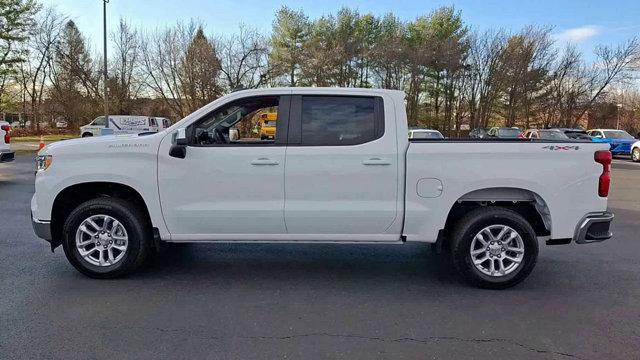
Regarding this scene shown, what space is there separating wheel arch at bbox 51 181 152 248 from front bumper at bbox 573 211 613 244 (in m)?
4.34

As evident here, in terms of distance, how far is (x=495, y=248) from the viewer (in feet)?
15.7

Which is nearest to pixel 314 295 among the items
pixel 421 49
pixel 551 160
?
pixel 551 160

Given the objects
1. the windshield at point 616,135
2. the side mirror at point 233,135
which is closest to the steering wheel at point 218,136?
the side mirror at point 233,135

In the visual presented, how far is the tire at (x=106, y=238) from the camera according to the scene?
486cm

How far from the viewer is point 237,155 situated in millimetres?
4727

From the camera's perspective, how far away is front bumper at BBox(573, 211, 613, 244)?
4707 mm

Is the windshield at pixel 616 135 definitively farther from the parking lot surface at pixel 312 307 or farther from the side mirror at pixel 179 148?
the side mirror at pixel 179 148

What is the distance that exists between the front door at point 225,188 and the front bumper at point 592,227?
2927 mm

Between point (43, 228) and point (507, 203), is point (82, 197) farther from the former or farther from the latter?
point (507, 203)

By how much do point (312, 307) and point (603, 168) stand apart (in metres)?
3.11

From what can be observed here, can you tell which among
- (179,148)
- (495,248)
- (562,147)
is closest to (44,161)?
(179,148)

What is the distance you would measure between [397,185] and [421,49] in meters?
42.3

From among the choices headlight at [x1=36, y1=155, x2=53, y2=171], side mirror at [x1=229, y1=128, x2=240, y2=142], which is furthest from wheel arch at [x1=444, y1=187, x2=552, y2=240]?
headlight at [x1=36, y1=155, x2=53, y2=171]

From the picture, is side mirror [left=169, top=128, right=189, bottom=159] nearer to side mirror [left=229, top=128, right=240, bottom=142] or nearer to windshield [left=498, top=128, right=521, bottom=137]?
side mirror [left=229, top=128, right=240, bottom=142]
